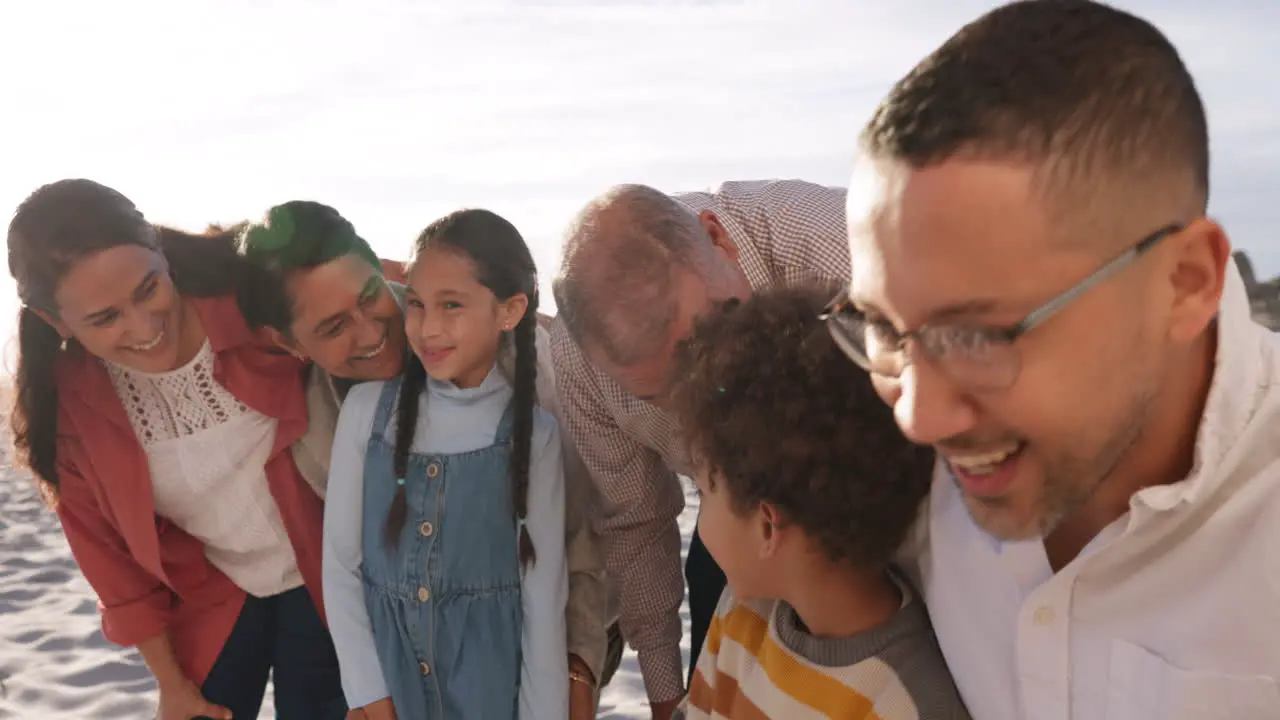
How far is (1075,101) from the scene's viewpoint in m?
1.00

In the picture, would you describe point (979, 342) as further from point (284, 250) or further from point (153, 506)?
point (153, 506)

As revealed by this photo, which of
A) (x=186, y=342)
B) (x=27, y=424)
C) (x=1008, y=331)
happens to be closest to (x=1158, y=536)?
(x=1008, y=331)

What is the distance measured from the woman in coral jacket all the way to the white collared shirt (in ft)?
6.19

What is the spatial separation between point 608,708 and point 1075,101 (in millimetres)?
2895

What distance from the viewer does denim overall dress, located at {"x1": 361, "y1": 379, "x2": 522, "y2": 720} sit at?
88.5 inches

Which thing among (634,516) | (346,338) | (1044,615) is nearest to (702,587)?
(634,516)

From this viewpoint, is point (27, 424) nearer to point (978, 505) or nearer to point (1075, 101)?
point (978, 505)

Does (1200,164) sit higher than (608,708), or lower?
higher

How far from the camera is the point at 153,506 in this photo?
241 cm

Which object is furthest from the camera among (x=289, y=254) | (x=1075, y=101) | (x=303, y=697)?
(x=303, y=697)

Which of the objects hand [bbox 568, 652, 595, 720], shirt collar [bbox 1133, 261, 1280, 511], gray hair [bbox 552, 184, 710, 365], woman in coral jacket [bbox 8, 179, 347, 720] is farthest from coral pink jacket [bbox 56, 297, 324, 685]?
shirt collar [bbox 1133, 261, 1280, 511]

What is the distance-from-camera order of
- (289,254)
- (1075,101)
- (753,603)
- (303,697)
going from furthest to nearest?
(303,697) < (289,254) < (753,603) < (1075,101)

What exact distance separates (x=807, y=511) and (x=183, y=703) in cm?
194

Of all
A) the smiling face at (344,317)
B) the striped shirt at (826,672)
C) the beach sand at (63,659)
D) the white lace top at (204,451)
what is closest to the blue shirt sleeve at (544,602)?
the smiling face at (344,317)
